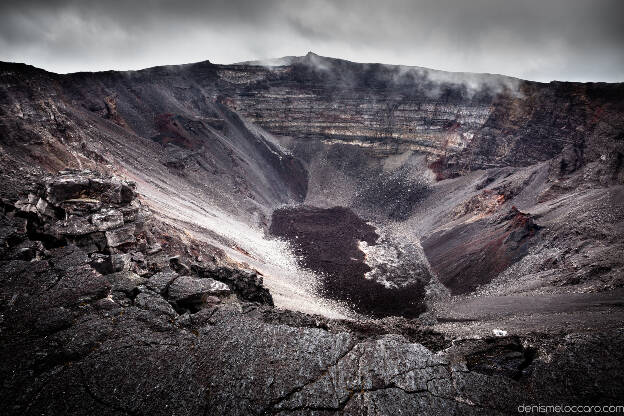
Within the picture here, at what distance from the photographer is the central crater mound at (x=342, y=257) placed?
21297 mm

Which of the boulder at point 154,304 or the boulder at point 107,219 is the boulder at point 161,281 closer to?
the boulder at point 154,304

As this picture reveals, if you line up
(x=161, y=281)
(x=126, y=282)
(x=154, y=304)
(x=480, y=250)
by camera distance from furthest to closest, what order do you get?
(x=480, y=250)
(x=161, y=281)
(x=126, y=282)
(x=154, y=304)

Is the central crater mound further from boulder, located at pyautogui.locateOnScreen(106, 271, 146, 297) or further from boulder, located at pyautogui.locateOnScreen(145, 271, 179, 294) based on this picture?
boulder, located at pyautogui.locateOnScreen(106, 271, 146, 297)

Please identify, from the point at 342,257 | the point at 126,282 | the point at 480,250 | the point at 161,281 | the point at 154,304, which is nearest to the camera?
the point at 154,304

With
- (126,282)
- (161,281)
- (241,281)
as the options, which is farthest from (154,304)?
(241,281)

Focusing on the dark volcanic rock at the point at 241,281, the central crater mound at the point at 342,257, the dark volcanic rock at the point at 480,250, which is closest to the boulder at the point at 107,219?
the dark volcanic rock at the point at 241,281

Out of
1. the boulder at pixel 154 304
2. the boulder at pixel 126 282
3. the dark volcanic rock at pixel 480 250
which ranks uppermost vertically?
the dark volcanic rock at pixel 480 250

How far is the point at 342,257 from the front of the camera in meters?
28.5

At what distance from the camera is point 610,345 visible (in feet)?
20.6

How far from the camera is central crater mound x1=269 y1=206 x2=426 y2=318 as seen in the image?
21.3m

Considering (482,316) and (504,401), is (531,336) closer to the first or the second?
(504,401)

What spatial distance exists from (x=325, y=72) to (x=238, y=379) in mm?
59168

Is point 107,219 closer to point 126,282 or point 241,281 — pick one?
point 126,282

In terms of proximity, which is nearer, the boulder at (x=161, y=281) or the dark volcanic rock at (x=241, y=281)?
the boulder at (x=161, y=281)
